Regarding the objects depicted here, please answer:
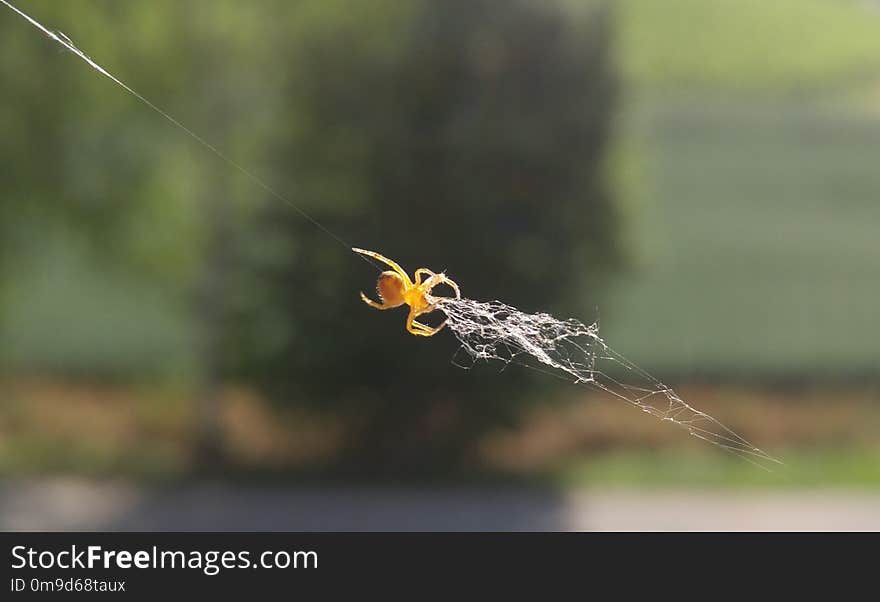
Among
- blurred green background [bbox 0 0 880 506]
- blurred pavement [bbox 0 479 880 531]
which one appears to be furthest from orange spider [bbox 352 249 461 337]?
blurred green background [bbox 0 0 880 506]

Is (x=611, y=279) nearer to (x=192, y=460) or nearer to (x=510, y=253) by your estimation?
(x=510, y=253)

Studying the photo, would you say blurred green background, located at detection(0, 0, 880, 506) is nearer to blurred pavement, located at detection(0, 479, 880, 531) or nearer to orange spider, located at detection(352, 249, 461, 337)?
blurred pavement, located at detection(0, 479, 880, 531)

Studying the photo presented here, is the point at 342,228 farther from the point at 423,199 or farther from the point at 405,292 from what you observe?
the point at 405,292

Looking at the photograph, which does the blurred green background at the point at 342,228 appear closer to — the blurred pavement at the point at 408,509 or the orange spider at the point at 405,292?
the blurred pavement at the point at 408,509

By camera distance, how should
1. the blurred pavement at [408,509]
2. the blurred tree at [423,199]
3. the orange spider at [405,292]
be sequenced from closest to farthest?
the orange spider at [405,292]
the blurred pavement at [408,509]
the blurred tree at [423,199]

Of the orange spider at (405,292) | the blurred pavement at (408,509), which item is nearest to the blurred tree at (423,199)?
the blurred pavement at (408,509)

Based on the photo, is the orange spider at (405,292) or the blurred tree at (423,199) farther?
the blurred tree at (423,199)
